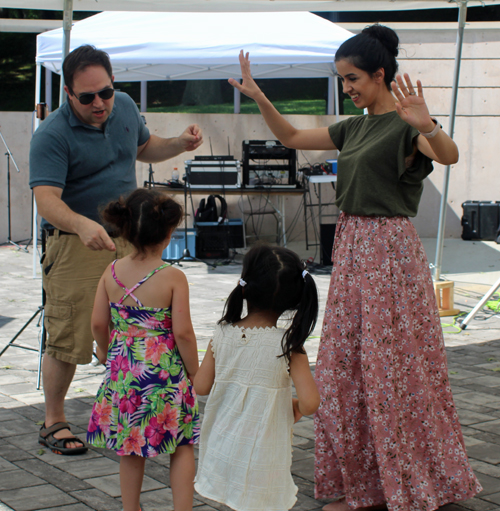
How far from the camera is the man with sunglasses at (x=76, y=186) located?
287 centimetres

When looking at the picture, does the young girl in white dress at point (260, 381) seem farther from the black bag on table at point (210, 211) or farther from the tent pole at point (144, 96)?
the tent pole at point (144, 96)

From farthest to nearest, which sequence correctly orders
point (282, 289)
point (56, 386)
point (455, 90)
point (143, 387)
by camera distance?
1. point (455, 90)
2. point (56, 386)
3. point (143, 387)
4. point (282, 289)

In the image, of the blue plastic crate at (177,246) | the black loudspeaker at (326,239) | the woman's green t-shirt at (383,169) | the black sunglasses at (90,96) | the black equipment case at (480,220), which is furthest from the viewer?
the black equipment case at (480,220)

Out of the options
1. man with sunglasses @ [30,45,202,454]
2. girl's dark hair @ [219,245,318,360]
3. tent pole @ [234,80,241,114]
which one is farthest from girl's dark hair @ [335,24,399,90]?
tent pole @ [234,80,241,114]

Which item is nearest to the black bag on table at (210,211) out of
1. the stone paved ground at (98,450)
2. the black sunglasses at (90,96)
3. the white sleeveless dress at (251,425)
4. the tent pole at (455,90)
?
the stone paved ground at (98,450)

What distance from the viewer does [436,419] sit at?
2500mm

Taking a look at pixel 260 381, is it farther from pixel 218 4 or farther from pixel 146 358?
pixel 218 4

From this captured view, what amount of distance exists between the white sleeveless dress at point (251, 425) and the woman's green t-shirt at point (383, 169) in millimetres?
675

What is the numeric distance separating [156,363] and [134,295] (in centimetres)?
24

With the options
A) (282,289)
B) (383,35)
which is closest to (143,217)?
(282,289)

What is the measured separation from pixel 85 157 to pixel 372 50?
133 cm

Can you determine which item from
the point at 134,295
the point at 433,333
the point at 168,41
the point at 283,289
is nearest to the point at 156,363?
the point at 134,295

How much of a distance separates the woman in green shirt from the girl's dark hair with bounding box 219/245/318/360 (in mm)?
454

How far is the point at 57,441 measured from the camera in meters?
3.05
